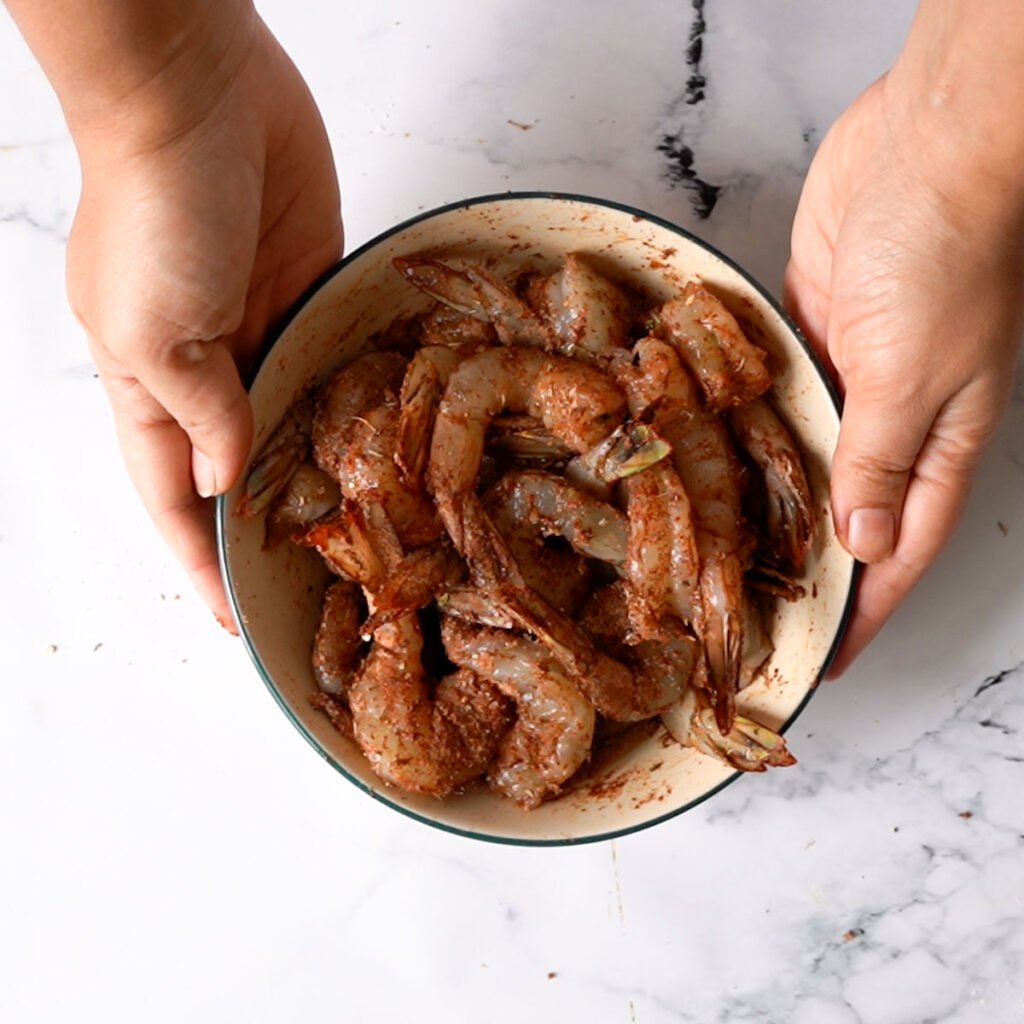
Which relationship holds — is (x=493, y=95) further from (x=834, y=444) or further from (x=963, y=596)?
(x=963, y=596)

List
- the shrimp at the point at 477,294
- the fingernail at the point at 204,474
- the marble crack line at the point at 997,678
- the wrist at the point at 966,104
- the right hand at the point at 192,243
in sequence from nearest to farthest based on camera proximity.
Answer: the wrist at the point at 966,104, the right hand at the point at 192,243, the fingernail at the point at 204,474, the shrimp at the point at 477,294, the marble crack line at the point at 997,678

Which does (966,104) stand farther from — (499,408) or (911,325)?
(499,408)

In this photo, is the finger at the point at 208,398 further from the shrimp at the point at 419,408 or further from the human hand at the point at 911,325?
the human hand at the point at 911,325

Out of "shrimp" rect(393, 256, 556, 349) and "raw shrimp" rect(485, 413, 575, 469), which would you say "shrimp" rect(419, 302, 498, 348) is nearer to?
"shrimp" rect(393, 256, 556, 349)

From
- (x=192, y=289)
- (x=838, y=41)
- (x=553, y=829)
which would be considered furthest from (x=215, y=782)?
(x=838, y=41)

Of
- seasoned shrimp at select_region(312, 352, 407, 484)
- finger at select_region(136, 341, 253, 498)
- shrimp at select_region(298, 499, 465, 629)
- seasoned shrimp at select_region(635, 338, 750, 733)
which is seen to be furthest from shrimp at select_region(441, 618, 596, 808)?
finger at select_region(136, 341, 253, 498)

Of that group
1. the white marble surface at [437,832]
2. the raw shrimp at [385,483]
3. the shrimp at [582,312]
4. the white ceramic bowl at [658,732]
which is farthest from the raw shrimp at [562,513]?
the white marble surface at [437,832]

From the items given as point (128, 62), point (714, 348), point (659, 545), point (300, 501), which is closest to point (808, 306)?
point (714, 348)
